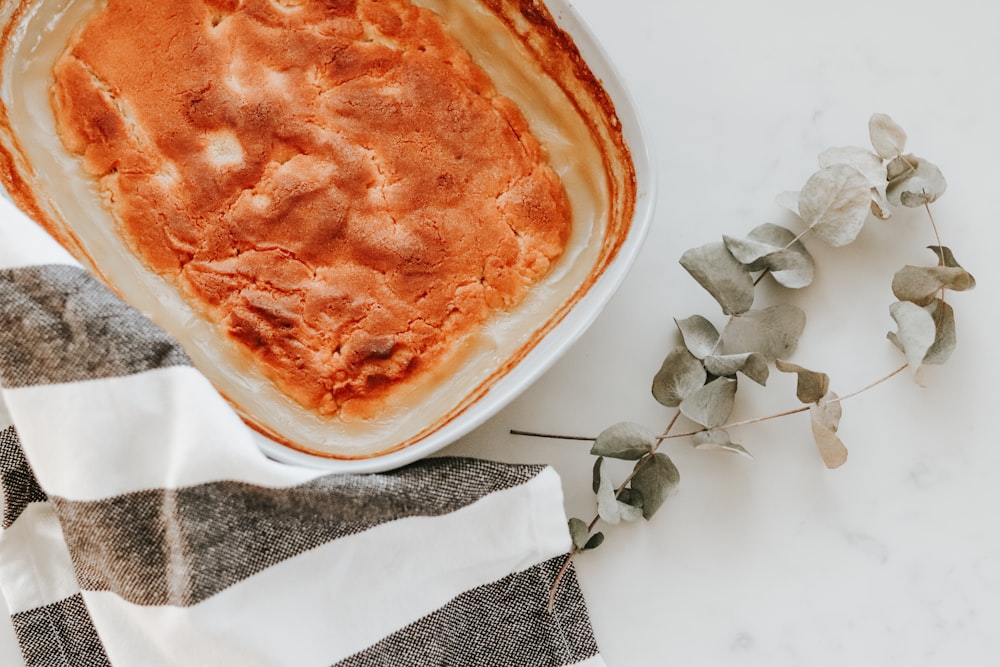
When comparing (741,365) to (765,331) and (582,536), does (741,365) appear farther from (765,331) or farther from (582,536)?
(582,536)

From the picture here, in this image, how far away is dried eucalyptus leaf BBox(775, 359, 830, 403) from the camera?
1.15 m

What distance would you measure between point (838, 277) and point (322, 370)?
0.70 metres

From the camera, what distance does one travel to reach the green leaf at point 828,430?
1.16 metres

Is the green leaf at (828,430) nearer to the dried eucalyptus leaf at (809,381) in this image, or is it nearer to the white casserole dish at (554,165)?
the dried eucalyptus leaf at (809,381)

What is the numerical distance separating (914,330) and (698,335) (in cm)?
27

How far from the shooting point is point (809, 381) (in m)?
1.16

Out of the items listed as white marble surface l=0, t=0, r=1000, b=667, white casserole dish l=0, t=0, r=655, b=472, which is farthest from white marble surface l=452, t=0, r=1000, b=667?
white casserole dish l=0, t=0, r=655, b=472

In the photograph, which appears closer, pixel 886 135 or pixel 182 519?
pixel 182 519

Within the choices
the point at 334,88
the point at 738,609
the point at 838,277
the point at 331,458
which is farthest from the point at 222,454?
the point at 838,277

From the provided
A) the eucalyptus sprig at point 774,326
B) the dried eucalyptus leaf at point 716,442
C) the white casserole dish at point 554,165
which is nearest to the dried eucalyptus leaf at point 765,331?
the eucalyptus sprig at point 774,326

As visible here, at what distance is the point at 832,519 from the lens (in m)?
1.22

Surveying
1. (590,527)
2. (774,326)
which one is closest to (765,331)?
(774,326)

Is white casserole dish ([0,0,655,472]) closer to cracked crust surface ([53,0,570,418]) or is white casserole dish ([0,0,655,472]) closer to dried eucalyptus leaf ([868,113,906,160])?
cracked crust surface ([53,0,570,418])

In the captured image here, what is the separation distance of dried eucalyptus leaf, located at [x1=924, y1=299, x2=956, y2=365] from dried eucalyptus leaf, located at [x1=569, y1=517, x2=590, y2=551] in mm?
506
